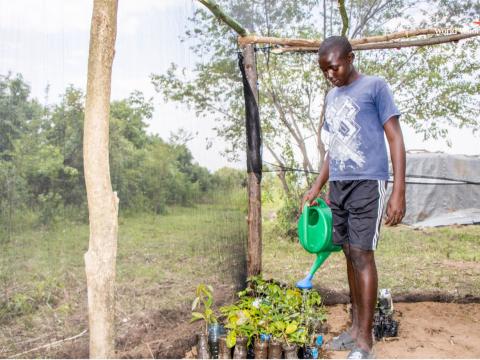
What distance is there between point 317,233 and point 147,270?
160cm

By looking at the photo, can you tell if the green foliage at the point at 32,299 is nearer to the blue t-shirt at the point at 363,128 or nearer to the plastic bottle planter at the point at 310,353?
the plastic bottle planter at the point at 310,353

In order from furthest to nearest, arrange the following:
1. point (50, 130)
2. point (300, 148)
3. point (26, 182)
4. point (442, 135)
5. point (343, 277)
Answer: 1. point (442, 135)
2. point (300, 148)
3. point (343, 277)
4. point (50, 130)
5. point (26, 182)

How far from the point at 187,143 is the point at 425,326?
1.96m

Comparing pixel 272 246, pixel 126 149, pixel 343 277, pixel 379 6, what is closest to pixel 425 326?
pixel 343 277

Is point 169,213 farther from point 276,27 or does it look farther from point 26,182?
point 276,27

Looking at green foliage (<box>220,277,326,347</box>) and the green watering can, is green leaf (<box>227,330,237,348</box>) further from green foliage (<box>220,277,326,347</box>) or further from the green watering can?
the green watering can

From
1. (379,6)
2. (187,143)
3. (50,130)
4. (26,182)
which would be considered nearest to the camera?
(26,182)

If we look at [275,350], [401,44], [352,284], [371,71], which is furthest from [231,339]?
[371,71]

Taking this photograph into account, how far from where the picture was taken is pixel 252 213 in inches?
129

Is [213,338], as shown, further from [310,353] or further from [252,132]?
[252,132]

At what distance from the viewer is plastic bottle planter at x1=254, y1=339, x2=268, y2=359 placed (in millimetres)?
2431

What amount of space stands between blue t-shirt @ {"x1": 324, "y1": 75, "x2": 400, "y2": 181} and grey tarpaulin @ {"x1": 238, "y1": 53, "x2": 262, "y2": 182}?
81cm

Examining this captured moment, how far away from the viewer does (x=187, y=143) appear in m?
2.84

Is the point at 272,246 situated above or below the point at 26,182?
below
